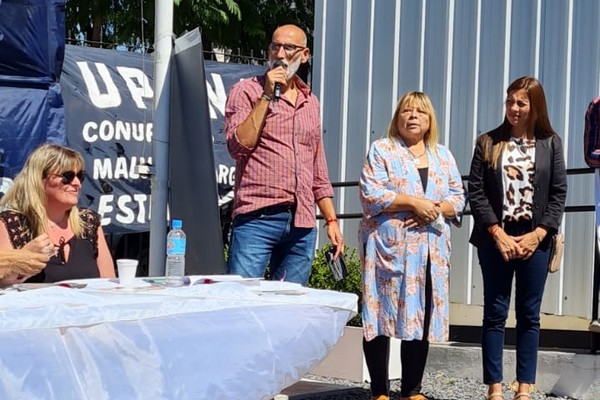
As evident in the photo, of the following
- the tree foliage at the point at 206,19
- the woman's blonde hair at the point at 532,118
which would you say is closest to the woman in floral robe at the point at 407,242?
the woman's blonde hair at the point at 532,118

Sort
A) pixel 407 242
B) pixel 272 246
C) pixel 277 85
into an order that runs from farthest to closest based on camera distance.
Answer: pixel 407 242 < pixel 272 246 < pixel 277 85

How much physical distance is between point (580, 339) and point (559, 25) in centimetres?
218

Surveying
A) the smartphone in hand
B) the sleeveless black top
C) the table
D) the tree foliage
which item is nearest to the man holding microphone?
the smartphone in hand

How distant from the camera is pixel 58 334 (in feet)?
8.61

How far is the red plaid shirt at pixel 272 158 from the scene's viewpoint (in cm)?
438

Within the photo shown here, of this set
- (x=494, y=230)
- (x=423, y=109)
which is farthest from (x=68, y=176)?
(x=494, y=230)

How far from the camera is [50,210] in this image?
3.84 m

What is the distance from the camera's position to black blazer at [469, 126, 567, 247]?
15.7ft

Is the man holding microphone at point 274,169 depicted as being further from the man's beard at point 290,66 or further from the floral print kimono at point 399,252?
the floral print kimono at point 399,252

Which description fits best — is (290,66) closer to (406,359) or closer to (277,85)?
(277,85)

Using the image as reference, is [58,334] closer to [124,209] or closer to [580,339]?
[580,339]

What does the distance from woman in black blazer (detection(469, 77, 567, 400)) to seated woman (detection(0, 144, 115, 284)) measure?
2048 mm

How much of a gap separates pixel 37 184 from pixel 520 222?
242cm

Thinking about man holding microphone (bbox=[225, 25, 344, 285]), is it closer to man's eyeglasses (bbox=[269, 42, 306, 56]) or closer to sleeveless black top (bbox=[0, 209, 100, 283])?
man's eyeglasses (bbox=[269, 42, 306, 56])
